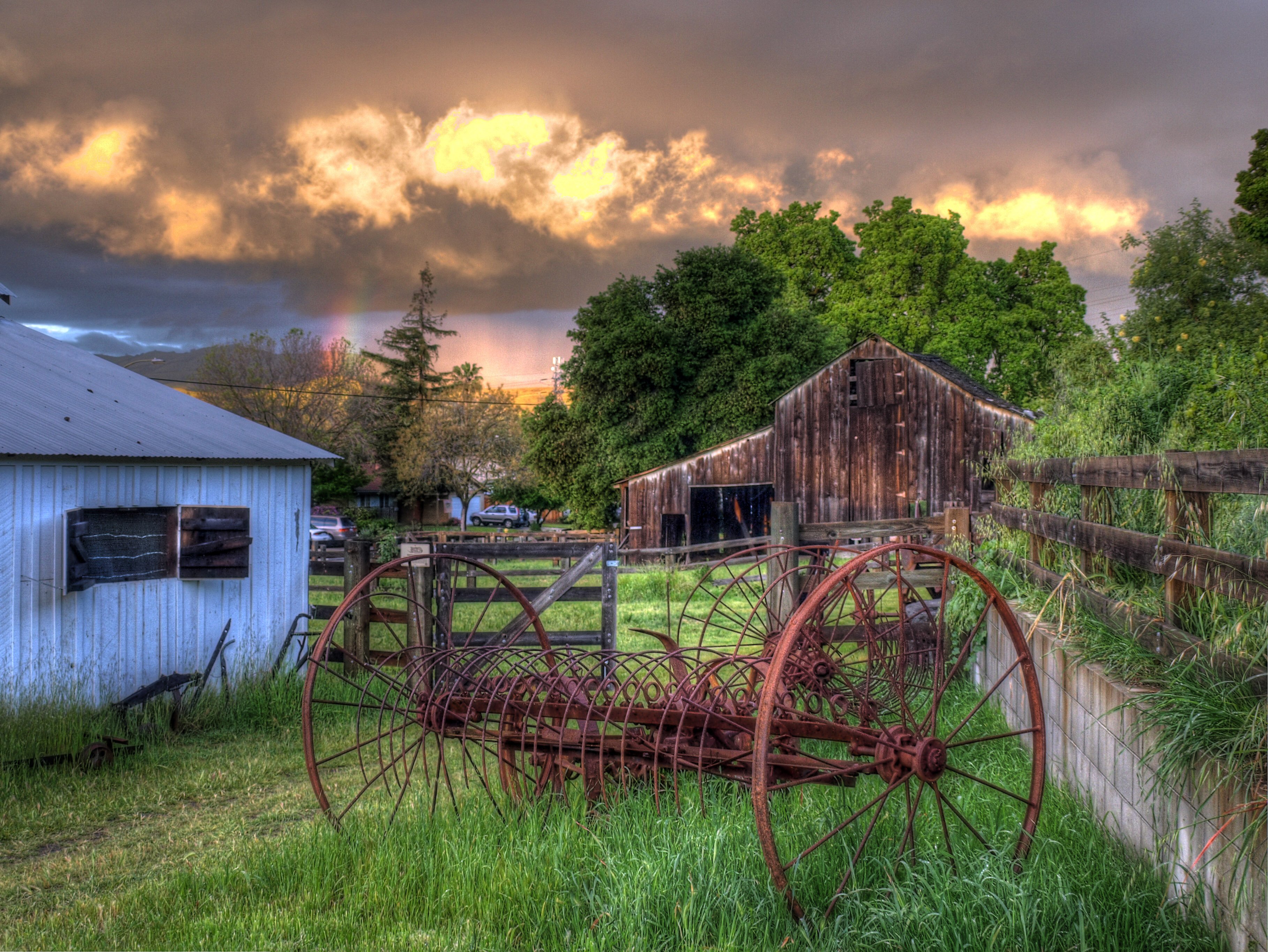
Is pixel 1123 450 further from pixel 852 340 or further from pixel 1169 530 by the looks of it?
pixel 852 340

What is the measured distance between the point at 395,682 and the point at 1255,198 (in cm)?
3063

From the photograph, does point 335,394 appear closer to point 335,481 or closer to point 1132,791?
point 335,481

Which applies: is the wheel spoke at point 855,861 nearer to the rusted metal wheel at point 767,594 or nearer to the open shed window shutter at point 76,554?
the rusted metal wheel at point 767,594

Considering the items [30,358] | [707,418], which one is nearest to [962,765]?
[30,358]

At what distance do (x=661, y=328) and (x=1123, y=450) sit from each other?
89.7ft

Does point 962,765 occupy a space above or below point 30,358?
below

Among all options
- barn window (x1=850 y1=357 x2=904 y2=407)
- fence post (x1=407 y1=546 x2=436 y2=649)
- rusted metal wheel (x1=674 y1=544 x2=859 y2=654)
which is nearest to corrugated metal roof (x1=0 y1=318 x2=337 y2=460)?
fence post (x1=407 y1=546 x2=436 y2=649)

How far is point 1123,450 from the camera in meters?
6.46

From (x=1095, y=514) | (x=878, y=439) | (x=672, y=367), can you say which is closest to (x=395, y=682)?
(x=1095, y=514)

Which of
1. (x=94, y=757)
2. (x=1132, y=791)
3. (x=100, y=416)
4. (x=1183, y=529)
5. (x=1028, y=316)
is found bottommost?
(x=94, y=757)

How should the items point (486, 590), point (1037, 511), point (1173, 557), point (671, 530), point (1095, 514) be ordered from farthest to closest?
point (671, 530)
point (486, 590)
point (1037, 511)
point (1095, 514)
point (1173, 557)

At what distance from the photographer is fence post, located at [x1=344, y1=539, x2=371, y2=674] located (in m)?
9.80

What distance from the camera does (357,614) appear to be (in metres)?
9.90

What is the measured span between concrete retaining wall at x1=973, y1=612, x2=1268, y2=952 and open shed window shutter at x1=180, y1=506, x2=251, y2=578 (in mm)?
7639
